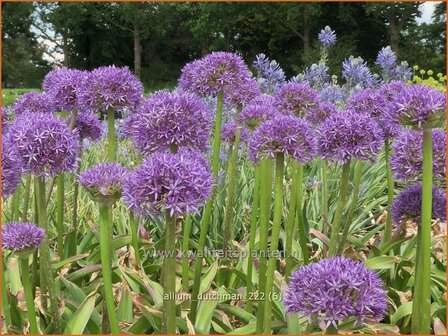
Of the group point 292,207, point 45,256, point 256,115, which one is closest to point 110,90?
point 256,115

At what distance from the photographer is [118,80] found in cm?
281

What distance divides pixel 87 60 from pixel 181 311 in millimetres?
39210

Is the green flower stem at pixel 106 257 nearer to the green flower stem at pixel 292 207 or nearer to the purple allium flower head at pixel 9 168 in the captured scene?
the purple allium flower head at pixel 9 168

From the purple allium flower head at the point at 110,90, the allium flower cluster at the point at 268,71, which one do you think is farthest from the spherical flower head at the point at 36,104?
the allium flower cluster at the point at 268,71

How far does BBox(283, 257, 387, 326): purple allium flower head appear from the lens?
1903 millimetres

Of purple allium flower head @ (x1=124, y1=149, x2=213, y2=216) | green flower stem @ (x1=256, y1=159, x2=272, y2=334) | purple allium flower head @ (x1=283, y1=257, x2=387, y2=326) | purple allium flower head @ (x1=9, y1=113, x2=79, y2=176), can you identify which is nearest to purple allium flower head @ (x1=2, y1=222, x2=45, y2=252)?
purple allium flower head @ (x1=9, y1=113, x2=79, y2=176)

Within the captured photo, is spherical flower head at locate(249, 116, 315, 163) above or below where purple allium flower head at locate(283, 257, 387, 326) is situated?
above

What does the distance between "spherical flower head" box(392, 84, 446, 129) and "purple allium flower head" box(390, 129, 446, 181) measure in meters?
0.33

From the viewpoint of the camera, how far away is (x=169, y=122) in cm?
245

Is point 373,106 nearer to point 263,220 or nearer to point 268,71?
point 263,220

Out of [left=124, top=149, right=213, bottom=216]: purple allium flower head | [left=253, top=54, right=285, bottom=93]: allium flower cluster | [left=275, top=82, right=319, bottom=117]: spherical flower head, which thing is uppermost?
[left=253, top=54, right=285, bottom=93]: allium flower cluster

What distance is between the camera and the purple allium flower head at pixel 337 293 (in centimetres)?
190

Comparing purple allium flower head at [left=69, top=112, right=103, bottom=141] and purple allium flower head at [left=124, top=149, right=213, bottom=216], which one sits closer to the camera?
purple allium flower head at [left=124, top=149, right=213, bottom=216]

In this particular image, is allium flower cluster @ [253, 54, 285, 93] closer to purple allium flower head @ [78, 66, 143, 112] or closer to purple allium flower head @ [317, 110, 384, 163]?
purple allium flower head @ [78, 66, 143, 112]
